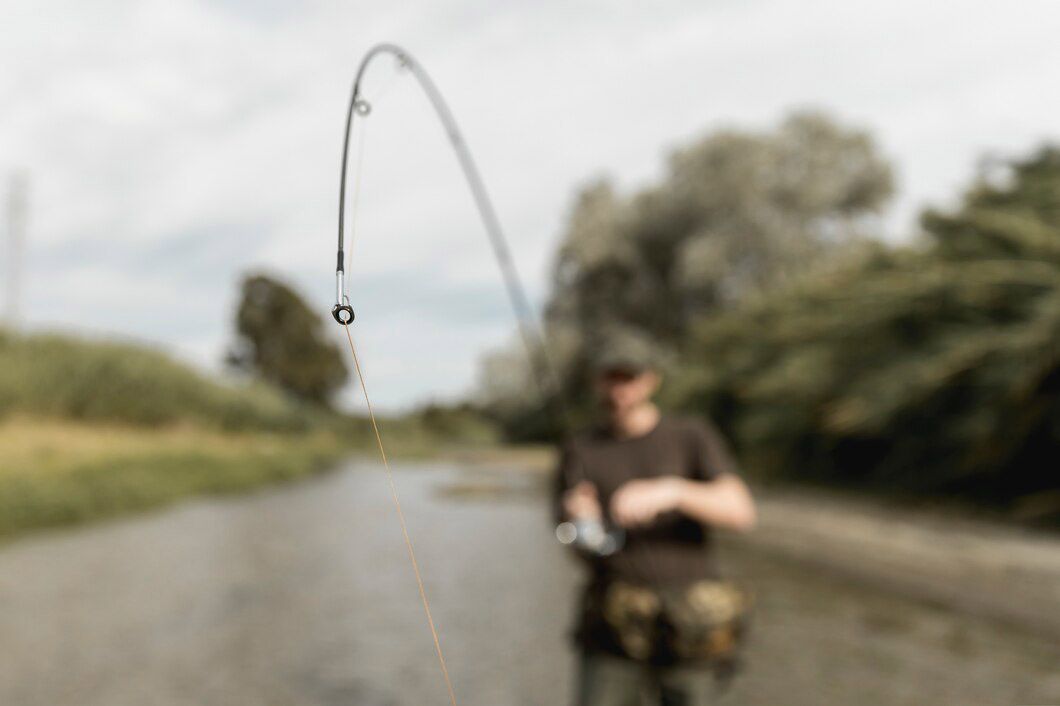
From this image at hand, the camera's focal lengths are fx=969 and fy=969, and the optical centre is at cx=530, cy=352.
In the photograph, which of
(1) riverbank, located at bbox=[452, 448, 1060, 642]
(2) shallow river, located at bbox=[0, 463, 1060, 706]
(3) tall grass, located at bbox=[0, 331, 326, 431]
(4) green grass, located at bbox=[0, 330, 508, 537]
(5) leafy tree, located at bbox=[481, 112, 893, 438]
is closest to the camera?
(2) shallow river, located at bbox=[0, 463, 1060, 706]

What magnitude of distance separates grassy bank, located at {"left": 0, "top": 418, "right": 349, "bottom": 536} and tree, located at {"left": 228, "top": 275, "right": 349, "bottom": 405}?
11710mm

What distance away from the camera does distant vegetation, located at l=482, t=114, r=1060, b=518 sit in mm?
11539

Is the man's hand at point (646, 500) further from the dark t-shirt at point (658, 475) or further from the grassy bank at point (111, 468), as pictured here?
the grassy bank at point (111, 468)

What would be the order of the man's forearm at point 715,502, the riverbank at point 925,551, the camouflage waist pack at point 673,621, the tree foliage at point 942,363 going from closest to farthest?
the camouflage waist pack at point 673,621, the man's forearm at point 715,502, the riverbank at point 925,551, the tree foliage at point 942,363

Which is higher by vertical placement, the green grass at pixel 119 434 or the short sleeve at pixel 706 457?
the green grass at pixel 119 434

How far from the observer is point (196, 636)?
7559 mm

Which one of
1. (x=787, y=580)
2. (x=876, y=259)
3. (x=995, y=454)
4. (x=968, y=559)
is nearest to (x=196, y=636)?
(x=787, y=580)

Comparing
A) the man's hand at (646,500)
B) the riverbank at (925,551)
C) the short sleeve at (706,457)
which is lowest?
the riverbank at (925,551)

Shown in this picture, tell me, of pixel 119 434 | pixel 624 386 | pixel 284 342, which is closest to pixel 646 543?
pixel 624 386

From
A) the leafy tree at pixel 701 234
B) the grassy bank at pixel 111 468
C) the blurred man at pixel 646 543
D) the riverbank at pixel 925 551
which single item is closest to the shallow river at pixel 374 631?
the riverbank at pixel 925 551

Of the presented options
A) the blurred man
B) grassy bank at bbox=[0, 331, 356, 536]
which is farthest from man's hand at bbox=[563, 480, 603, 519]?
grassy bank at bbox=[0, 331, 356, 536]

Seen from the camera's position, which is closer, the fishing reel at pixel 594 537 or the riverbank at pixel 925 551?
the fishing reel at pixel 594 537

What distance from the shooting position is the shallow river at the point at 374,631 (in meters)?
5.98

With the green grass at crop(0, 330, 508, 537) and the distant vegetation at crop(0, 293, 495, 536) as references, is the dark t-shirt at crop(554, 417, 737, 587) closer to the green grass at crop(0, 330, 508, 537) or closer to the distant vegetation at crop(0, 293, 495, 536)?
the green grass at crop(0, 330, 508, 537)
